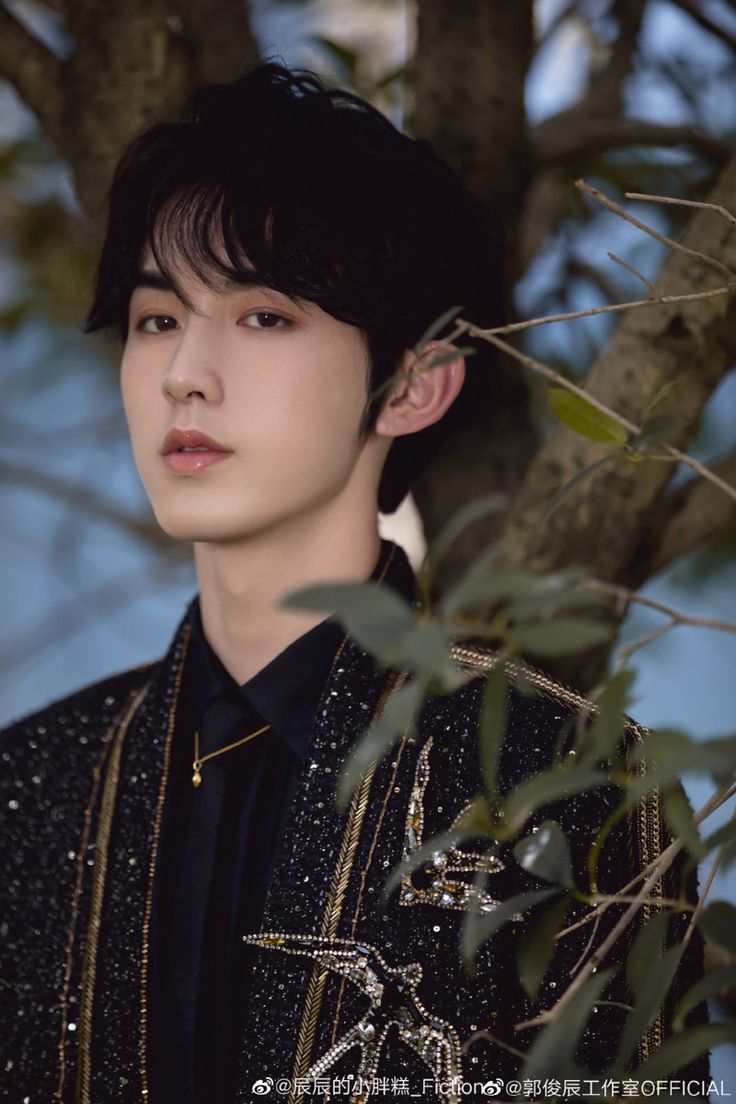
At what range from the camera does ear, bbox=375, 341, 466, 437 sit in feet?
3.68

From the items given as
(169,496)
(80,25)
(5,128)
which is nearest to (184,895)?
(169,496)

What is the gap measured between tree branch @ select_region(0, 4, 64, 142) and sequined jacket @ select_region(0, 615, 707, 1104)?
598 millimetres

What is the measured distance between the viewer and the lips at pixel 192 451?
3.28 feet

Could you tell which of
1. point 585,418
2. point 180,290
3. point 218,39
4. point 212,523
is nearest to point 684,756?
point 585,418

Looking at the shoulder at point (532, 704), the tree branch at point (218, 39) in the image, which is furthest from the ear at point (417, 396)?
the tree branch at point (218, 39)

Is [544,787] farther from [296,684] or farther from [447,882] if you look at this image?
[296,684]

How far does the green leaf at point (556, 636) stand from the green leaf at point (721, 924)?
169 millimetres

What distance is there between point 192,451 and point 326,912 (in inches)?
15.4

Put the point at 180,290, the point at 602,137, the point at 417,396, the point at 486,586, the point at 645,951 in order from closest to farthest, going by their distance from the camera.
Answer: the point at 486,586
the point at 645,951
the point at 180,290
the point at 417,396
the point at 602,137

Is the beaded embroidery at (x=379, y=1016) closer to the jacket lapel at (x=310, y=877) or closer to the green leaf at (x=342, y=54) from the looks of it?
the jacket lapel at (x=310, y=877)

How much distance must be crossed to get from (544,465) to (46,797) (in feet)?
1.93

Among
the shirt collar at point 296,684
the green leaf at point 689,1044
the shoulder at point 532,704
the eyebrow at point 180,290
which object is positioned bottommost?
the green leaf at point 689,1044

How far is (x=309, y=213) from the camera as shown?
3.46 ft

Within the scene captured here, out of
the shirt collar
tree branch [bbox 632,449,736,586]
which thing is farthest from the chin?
tree branch [bbox 632,449,736,586]
